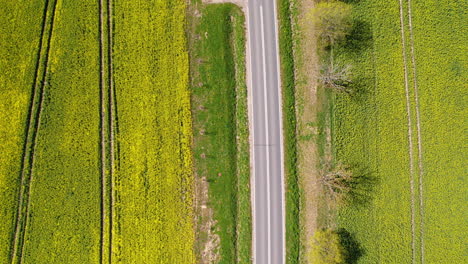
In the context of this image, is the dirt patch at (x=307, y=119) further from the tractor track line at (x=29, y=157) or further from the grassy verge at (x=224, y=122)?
the tractor track line at (x=29, y=157)

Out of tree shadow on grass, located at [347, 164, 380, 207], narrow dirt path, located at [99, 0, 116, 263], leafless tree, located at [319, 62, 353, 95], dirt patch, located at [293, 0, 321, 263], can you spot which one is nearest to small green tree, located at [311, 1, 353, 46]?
dirt patch, located at [293, 0, 321, 263]

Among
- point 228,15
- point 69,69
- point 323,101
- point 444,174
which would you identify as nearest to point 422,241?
point 444,174

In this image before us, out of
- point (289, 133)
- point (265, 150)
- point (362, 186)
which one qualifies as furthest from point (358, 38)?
point (362, 186)

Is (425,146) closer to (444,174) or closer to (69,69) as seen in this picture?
(444,174)

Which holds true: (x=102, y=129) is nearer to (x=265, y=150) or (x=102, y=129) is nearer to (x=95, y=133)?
(x=95, y=133)

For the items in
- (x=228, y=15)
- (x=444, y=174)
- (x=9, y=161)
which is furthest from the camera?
(x=444, y=174)

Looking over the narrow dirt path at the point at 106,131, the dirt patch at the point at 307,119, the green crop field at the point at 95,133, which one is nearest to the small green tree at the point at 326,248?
the dirt patch at the point at 307,119
